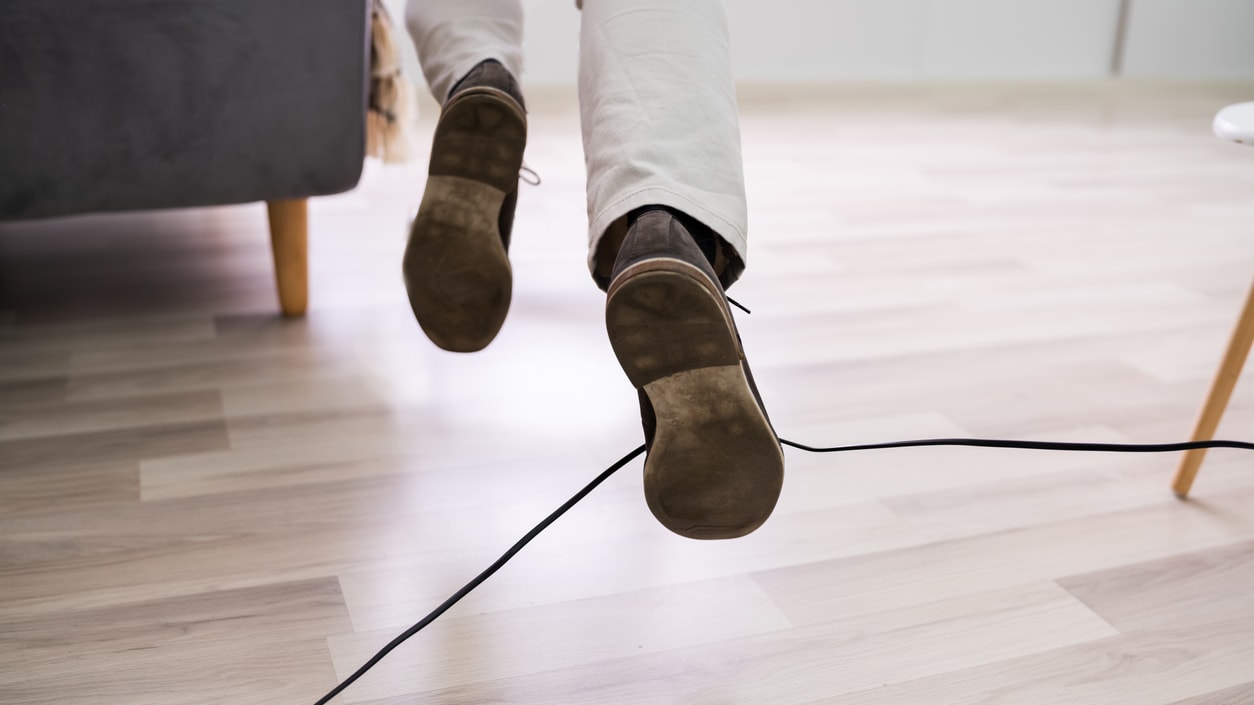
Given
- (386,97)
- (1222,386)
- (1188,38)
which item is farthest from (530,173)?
(1188,38)

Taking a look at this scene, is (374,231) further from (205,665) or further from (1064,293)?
(205,665)

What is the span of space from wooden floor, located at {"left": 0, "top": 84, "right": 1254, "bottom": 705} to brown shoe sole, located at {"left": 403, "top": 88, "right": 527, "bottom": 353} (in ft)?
0.67

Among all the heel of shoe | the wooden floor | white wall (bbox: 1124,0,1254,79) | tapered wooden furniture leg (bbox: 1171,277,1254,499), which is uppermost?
the heel of shoe

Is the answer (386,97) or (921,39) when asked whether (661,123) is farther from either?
(921,39)

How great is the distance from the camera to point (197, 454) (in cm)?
122

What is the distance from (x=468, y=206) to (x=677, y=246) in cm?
33

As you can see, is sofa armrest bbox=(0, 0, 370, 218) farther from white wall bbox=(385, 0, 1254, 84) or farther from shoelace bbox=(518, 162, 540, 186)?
white wall bbox=(385, 0, 1254, 84)

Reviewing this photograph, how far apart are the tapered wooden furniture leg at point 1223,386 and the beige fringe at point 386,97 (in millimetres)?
1052

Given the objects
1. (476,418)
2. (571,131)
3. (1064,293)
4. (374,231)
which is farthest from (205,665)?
(571,131)

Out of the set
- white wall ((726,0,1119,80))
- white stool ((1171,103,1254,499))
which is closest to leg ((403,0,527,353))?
white stool ((1171,103,1254,499))

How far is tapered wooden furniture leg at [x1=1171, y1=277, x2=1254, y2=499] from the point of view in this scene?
3.64 ft

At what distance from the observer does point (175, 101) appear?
1.37 metres

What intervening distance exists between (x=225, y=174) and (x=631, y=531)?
703 mm

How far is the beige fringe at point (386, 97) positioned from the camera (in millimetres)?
1571
